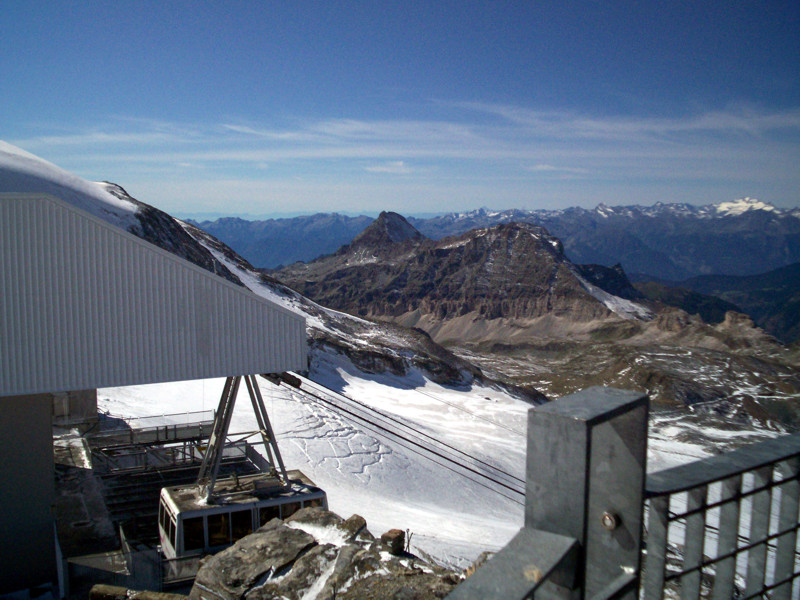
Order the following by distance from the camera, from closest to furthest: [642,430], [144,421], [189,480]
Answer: [642,430] < [189,480] < [144,421]

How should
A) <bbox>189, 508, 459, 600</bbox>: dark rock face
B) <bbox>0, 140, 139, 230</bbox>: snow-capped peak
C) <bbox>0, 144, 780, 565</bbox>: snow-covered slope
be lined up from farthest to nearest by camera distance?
<bbox>0, 140, 139, 230</bbox>: snow-capped peak < <bbox>0, 144, 780, 565</bbox>: snow-covered slope < <bbox>189, 508, 459, 600</bbox>: dark rock face

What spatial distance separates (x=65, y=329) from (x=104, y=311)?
2.46 ft

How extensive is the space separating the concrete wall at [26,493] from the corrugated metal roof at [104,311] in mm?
948

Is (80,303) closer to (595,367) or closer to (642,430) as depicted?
(642,430)

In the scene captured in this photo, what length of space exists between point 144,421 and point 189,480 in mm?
6841

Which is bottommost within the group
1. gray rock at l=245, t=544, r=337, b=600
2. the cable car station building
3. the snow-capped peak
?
gray rock at l=245, t=544, r=337, b=600

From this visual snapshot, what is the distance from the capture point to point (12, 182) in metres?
40.8

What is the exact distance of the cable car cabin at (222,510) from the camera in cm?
1230

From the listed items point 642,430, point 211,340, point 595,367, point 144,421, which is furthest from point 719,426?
point 642,430

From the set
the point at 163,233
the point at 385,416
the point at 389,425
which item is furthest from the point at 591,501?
the point at 163,233

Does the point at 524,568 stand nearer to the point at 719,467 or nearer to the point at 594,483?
the point at 594,483

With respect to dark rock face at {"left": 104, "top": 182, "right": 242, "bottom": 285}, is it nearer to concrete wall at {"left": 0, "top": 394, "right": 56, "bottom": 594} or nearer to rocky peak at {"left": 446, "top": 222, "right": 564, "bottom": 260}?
concrete wall at {"left": 0, "top": 394, "right": 56, "bottom": 594}

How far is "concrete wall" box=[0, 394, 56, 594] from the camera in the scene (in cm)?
1173

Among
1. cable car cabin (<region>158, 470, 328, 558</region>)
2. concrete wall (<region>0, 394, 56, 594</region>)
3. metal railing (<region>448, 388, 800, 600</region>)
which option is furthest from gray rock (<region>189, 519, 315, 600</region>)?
concrete wall (<region>0, 394, 56, 594</region>)
